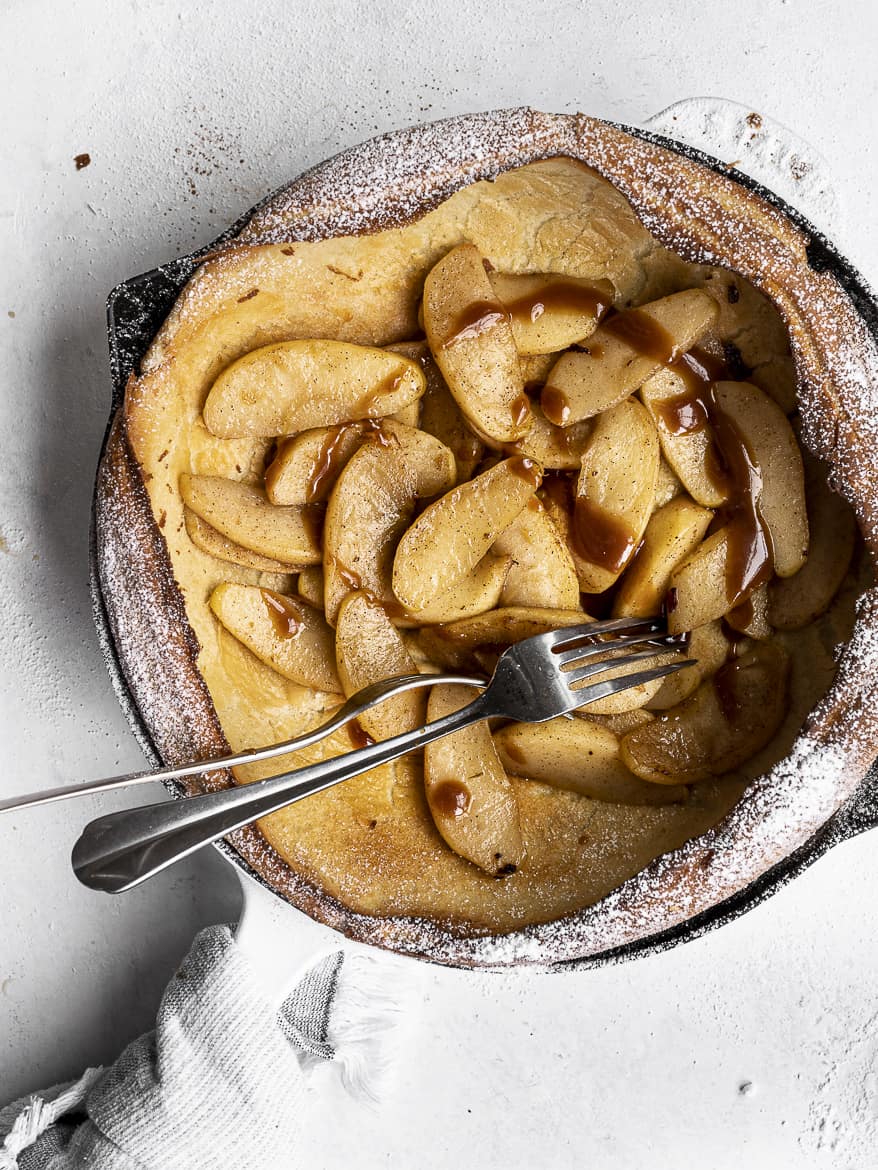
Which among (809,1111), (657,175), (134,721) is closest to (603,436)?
(657,175)

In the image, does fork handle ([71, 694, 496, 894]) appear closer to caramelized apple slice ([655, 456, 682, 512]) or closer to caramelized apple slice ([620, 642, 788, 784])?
caramelized apple slice ([620, 642, 788, 784])

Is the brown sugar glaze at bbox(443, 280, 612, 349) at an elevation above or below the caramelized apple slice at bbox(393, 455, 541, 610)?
above


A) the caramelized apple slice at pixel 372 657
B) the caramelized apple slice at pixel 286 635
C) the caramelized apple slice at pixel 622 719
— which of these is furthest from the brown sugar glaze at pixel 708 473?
the caramelized apple slice at pixel 286 635

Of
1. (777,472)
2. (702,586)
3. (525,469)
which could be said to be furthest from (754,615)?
(525,469)

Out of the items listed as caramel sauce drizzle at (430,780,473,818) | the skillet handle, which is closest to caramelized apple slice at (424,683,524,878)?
caramel sauce drizzle at (430,780,473,818)

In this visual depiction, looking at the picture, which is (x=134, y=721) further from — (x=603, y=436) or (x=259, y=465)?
(x=603, y=436)
